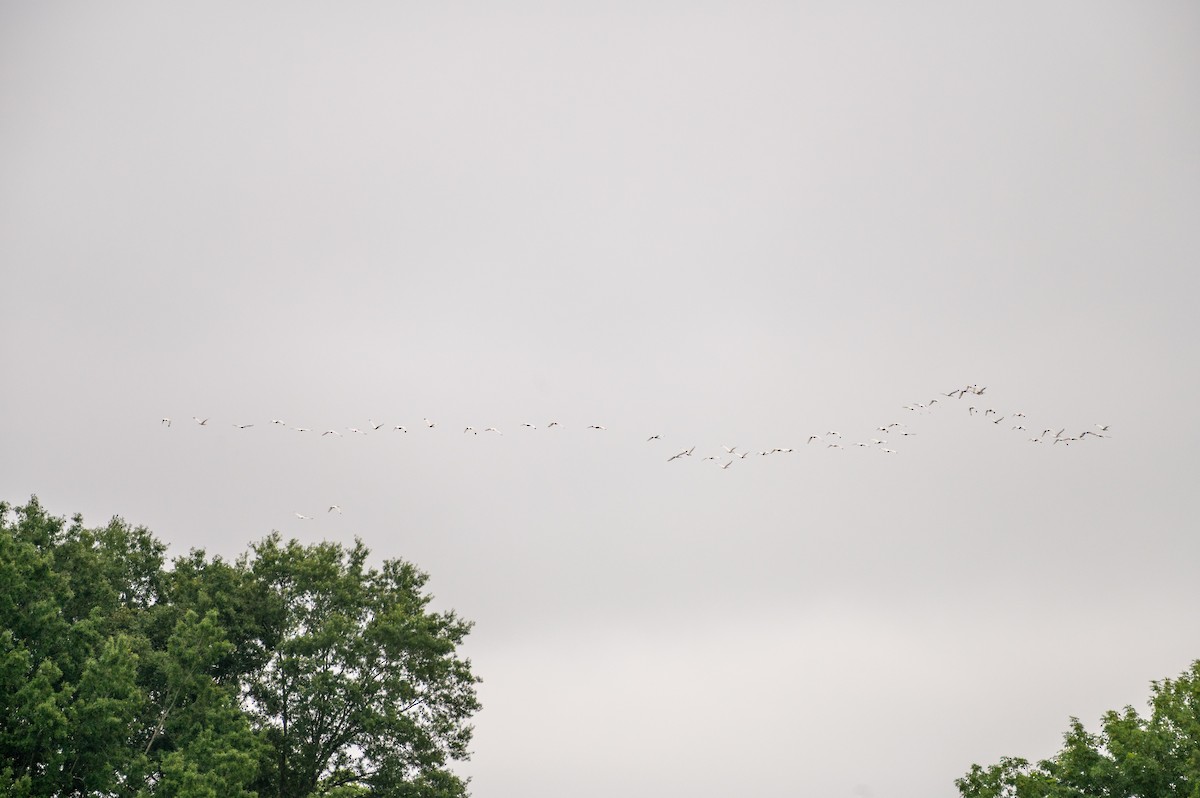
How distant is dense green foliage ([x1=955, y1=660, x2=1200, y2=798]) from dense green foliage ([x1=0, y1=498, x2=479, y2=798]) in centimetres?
2553

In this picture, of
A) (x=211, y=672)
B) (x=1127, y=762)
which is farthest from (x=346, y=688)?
(x=1127, y=762)

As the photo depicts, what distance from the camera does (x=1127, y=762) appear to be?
43.5 meters

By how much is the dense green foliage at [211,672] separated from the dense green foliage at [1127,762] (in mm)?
25530

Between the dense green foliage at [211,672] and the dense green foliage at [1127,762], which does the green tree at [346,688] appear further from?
the dense green foliage at [1127,762]

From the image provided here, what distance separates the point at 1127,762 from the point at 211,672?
4024cm

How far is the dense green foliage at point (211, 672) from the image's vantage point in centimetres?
4150

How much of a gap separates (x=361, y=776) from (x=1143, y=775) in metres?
34.1

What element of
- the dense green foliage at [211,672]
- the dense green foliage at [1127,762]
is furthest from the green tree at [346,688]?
the dense green foliage at [1127,762]

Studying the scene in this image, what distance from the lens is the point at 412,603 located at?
54562 mm

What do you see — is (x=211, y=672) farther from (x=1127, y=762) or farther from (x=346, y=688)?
(x=1127, y=762)

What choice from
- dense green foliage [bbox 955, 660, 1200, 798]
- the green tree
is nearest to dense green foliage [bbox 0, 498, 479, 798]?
the green tree

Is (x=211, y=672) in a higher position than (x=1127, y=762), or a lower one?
higher

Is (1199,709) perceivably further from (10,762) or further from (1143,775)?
(10,762)

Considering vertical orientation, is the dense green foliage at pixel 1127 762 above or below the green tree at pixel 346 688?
below
